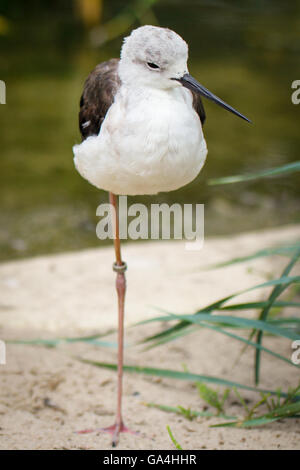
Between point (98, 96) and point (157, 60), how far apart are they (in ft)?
1.25

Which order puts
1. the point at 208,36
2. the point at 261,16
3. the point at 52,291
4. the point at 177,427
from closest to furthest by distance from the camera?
the point at 177,427 < the point at 52,291 < the point at 208,36 < the point at 261,16

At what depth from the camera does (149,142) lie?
1986mm

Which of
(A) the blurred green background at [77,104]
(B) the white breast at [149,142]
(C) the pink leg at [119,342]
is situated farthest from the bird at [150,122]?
(A) the blurred green background at [77,104]

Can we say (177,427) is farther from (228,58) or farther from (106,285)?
(228,58)

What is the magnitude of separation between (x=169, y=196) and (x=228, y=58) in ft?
15.6

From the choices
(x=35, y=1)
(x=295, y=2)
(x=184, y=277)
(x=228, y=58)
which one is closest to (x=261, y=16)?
(x=295, y=2)

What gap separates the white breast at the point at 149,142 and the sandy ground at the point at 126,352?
861mm

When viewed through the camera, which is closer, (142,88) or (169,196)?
(142,88)

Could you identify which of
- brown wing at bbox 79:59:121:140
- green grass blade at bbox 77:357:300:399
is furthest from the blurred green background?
green grass blade at bbox 77:357:300:399

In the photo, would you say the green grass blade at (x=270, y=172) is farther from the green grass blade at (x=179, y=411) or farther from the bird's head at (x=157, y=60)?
the green grass blade at (x=179, y=411)

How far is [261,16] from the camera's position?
1217 centimetres

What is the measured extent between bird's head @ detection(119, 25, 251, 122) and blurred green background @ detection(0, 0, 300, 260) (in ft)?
2.13

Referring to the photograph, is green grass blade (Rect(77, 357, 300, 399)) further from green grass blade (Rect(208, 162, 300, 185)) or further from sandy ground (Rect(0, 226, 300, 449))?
green grass blade (Rect(208, 162, 300, 185))

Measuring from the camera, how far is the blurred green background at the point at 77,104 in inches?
213
